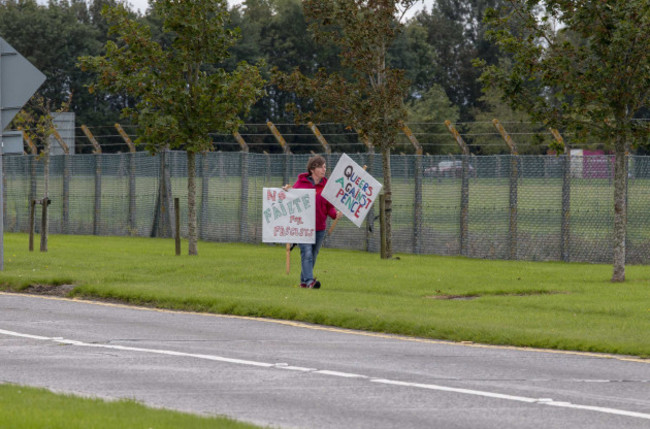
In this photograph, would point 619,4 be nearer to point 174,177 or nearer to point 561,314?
point 561,314

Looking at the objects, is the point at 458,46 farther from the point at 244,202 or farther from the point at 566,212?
the point at 566,212

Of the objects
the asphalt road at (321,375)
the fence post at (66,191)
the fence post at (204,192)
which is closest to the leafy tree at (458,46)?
the fence post at (66,191)

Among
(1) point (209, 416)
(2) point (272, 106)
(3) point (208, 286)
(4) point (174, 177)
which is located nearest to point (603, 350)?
(1) point (209, 416)

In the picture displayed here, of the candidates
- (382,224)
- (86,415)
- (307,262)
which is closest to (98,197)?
(382,224)

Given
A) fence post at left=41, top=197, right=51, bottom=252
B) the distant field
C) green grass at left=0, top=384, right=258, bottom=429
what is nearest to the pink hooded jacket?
the distant field

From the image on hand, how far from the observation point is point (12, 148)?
18359 mm

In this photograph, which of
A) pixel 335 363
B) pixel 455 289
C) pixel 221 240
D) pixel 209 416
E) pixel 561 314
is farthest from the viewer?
pixel 221 240

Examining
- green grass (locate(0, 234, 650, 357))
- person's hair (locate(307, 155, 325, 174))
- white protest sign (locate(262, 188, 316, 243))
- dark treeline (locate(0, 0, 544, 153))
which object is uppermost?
dark treeline (locate(0, 0, 544, 153))

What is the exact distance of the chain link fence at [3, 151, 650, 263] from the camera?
22.3 meters

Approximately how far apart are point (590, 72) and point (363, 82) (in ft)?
21.6

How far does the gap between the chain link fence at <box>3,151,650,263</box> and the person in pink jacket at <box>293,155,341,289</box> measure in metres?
3.87

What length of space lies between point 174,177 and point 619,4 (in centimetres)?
1641

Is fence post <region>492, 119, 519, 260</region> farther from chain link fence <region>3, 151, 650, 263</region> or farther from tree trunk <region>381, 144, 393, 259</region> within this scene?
tree trunk <region>381, 144, 393, 259</region>

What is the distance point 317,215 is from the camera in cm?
1695
